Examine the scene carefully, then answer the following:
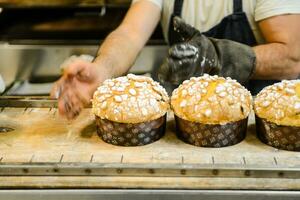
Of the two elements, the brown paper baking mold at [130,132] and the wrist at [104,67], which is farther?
the wrist at [104,67]

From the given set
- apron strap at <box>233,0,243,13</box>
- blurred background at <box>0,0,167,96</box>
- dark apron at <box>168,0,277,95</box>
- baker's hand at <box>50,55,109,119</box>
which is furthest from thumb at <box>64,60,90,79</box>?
blurred background at <box>0,0,167,96</box>

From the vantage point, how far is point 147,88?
151 cm

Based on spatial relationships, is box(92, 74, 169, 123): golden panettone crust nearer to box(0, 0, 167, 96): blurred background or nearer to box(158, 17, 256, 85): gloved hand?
box(158, 17, 256, 85): gloved hand

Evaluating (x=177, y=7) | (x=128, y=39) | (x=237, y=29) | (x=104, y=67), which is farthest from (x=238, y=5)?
(x=104, y=67)

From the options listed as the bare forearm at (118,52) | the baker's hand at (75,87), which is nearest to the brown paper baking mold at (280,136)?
the baker's hand at (75,87)

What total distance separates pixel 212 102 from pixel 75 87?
46 cm

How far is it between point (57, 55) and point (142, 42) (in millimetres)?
626

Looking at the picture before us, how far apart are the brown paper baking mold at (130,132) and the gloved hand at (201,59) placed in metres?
0.26

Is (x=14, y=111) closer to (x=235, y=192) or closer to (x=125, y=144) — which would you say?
(x=125, y=144)

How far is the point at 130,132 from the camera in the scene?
1.46 meters

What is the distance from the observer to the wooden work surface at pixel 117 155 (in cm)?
127

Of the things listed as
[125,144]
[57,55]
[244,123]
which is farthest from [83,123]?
[57,55]

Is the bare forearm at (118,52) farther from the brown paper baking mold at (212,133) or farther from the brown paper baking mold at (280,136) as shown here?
the brown paper baking mold at (280,136)

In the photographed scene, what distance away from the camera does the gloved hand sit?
168 cm
